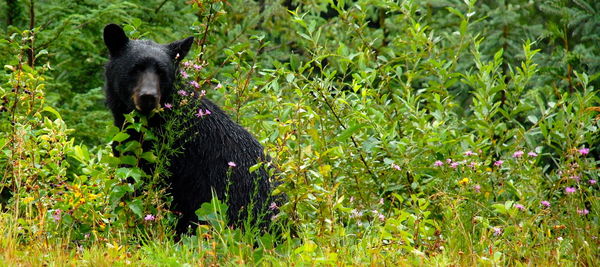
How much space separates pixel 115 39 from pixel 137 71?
320 millimetres

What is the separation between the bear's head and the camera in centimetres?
457

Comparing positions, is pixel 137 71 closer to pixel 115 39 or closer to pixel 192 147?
pixel 115 39

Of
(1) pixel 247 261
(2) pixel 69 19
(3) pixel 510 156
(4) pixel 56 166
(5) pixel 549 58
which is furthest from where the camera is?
(5) pixel 549 58

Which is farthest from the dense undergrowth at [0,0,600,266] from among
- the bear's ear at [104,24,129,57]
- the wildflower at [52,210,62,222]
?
the bear's ear at [104,24,129,57]

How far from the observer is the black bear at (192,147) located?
484cm

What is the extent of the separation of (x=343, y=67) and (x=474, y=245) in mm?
1758

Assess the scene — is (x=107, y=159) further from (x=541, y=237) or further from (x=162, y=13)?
(x=162, y=13)

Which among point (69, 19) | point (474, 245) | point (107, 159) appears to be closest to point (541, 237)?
point (474, 245)

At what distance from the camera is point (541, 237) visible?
13.1 ft

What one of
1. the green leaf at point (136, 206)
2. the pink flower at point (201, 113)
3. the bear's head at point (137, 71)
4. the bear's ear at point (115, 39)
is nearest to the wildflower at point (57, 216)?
the green leaf at point (136, 206)

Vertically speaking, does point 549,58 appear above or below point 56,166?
below

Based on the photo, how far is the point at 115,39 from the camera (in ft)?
16.1

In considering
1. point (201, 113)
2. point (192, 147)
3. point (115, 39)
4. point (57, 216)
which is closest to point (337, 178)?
point (201, 113)

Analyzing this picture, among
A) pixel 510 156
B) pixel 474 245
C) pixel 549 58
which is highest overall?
pixel 474 245
